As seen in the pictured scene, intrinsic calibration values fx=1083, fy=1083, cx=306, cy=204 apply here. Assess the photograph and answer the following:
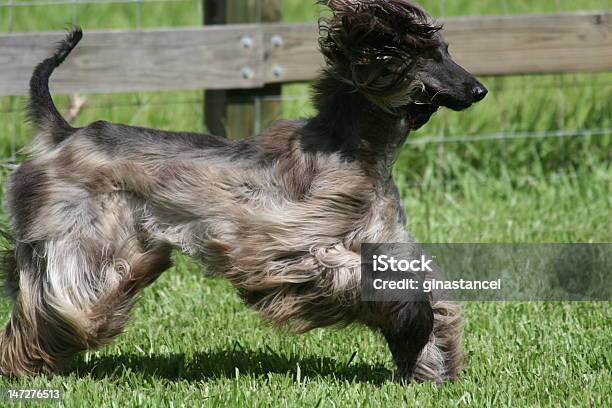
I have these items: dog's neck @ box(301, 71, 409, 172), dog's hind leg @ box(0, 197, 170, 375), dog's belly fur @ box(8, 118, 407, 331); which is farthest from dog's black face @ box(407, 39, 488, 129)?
dog's hind leg @ box(0, 197, 170, 375)

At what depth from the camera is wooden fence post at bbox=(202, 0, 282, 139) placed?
6613 mm

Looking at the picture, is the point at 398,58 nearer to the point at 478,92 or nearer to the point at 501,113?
the point at 478,92

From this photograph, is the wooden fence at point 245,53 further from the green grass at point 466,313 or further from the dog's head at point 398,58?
the dog's head at point 398,58

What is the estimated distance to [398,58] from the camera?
4031mm

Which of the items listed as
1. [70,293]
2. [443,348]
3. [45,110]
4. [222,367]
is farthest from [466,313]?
[45,110]

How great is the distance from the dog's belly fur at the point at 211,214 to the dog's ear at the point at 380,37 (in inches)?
13.2

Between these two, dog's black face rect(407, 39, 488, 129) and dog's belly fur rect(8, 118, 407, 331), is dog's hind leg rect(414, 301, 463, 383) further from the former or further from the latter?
dog's black face rect(407, 39, 488, 129)

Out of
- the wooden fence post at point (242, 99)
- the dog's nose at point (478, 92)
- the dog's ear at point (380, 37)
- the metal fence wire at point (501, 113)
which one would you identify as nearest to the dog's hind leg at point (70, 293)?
the dog's ear at point (380, 37)

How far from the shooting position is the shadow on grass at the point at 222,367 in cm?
435

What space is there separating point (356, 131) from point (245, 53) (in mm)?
2487

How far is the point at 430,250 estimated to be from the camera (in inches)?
232

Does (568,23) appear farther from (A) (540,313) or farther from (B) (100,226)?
(B) (100,226)

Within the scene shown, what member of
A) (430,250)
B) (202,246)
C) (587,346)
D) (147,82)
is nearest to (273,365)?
(202,246)

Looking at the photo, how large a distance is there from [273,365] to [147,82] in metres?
2.48
